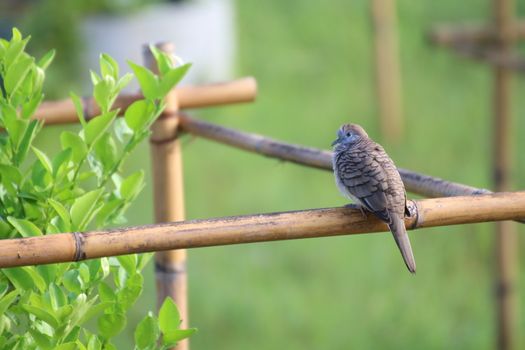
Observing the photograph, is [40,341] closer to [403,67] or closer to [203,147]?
[203,147]

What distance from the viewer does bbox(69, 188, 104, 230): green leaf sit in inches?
52.5

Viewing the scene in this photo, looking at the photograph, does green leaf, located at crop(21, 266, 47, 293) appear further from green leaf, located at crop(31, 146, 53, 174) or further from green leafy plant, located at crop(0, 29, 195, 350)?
green leaf, located at crop(31, 146, 53, 174)

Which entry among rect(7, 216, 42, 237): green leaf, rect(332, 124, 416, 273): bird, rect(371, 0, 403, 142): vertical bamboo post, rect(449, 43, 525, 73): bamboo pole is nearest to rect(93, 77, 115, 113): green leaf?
rect(7, 216, 42, 237): green leaf

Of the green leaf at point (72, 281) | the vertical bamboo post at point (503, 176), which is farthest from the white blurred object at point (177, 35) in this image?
the green leaf at point (72, 281)

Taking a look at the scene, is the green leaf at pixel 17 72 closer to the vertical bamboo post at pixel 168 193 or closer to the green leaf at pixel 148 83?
the green leaf at pixel 148 83

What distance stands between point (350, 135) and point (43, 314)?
0.86 m

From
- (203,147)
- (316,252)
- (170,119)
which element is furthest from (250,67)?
(170,119)

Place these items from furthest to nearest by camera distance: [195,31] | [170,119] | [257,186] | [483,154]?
[195,31]
[483,154]
[257,186]
[170,119]

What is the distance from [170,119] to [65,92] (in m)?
2.74

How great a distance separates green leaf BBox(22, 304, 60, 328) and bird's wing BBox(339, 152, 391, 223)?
21.1 inches

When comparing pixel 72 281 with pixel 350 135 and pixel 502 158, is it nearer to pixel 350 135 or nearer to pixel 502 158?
pixel 350 135

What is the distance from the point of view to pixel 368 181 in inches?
64.8

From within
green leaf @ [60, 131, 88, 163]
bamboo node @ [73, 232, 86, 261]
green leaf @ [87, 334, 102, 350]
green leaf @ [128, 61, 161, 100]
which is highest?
green leaf @ [128, 61, 161, 100]

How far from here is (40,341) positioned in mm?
1272
